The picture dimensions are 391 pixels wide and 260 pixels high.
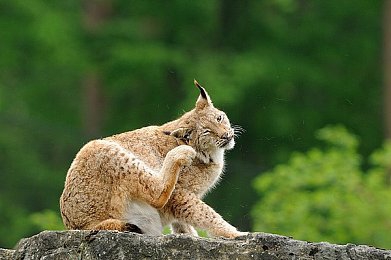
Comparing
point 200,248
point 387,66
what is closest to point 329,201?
point 387,66

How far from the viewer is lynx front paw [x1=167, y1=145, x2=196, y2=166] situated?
8594 millimetres

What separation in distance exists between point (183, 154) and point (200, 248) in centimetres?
99

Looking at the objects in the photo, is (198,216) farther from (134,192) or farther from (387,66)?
(387,66)

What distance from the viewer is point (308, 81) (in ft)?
81.8

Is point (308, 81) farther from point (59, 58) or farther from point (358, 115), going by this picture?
point (59, 58)

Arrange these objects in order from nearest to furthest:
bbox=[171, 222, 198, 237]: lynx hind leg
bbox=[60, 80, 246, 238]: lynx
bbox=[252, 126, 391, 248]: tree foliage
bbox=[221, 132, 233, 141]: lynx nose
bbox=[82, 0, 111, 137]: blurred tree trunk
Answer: bbox=[60, 80, 246, 238]: lynx, bbox=[171, 222, 198, 237]: lynx hind leg, bbox=[221, 132, 233, 141]: lynx nose, bbox=[252, 126, 391, 248]: tree foliage, bbox=[82, 0, 111, 137]: blurred tree trunk

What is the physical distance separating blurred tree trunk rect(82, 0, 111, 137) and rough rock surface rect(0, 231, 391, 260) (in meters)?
16.2

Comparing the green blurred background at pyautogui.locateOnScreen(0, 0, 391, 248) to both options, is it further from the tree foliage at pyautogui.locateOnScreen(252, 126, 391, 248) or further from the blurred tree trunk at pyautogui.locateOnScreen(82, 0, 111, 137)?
the tree foliage at pyautogui.locateOnScreen(252, 126, 391, 248)

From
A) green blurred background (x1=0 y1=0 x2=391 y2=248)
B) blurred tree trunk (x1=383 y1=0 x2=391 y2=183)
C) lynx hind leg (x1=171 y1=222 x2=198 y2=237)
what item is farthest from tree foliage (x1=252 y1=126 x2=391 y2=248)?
lynx hind leg (x1=171 y1=222 x2=198 y2=237)

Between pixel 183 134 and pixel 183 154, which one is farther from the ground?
pixel 183 134

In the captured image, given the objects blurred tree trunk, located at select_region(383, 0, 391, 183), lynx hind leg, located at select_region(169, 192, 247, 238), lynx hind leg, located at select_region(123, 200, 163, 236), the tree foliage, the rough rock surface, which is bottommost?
the rough rock surface

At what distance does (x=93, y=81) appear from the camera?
87.5ft

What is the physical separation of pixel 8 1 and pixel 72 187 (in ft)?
58.1

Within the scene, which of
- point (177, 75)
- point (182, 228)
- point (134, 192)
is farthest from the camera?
point (177, 75)
